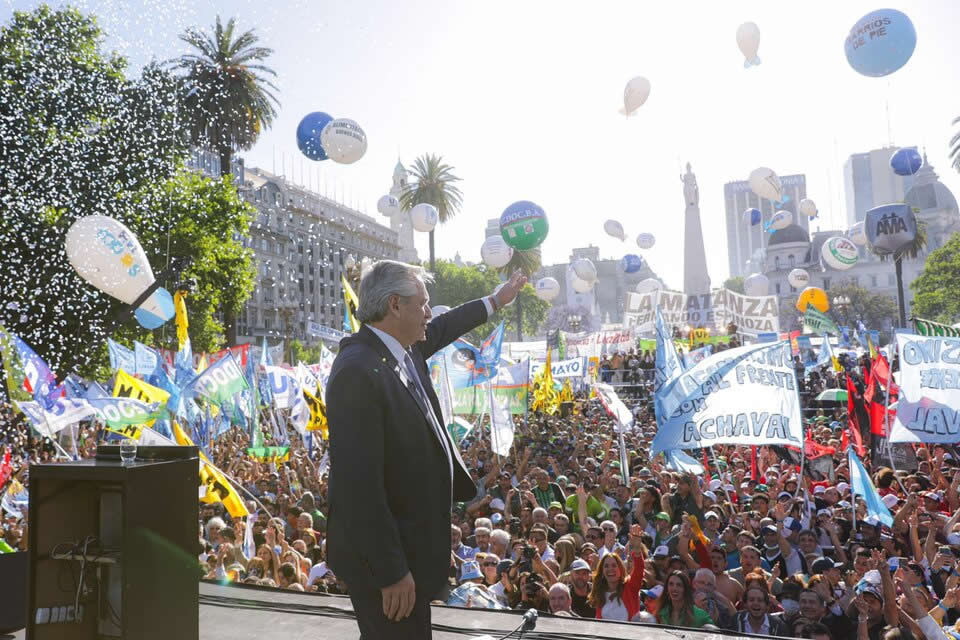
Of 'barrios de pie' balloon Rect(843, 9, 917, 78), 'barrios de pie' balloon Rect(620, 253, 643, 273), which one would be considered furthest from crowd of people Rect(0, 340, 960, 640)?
'barrios de pie' balloon Rect(620, 253, 643, 273)

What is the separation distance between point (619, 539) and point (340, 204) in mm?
90258

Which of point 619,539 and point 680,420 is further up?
point 680,420

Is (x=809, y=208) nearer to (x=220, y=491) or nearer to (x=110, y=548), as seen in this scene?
(x=220, y=491)

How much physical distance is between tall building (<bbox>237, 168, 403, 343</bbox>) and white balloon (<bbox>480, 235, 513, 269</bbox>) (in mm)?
44622

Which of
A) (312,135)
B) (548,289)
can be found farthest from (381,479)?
(548,289)

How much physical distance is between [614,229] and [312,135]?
23.3 m

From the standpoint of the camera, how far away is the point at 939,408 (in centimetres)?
798

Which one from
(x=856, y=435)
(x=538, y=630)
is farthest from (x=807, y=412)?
(x=538, y=630)

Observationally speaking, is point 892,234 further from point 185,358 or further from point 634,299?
point 185,358

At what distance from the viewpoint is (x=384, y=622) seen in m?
2.32

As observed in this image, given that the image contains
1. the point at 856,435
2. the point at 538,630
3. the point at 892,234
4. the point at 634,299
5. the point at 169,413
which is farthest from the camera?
the point at 634,299

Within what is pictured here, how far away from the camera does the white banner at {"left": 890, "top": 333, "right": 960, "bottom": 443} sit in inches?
311

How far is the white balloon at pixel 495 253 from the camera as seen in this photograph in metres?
25.8

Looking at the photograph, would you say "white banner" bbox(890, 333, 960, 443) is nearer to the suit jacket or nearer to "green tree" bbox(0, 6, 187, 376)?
the suit jacket
